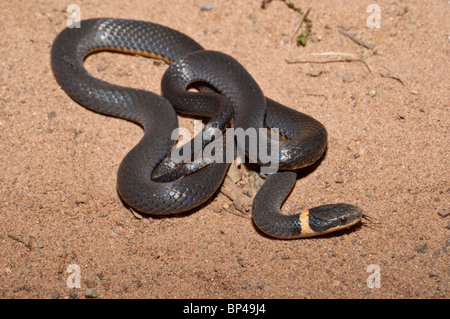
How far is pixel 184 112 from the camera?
20.0ft

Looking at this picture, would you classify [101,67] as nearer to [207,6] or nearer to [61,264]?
[207,6]

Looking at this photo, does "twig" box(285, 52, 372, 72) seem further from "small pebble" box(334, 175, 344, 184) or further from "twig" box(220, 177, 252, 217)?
"twig" box(220, 177, 252, 217)

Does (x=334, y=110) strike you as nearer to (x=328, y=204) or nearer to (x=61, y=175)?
(x=328, y=204)

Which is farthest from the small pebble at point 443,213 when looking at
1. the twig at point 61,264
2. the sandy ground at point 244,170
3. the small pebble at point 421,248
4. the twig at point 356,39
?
the twig at point 61,264

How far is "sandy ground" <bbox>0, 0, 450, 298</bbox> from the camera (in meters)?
4.79

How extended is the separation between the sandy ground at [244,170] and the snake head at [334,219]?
0.80 feet

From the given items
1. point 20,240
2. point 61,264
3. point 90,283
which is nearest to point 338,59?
point 90,283

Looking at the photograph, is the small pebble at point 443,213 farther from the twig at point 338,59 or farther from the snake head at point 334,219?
the twig at point 338,59

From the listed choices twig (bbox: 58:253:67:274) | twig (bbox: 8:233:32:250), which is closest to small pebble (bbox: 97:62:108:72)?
twig (bbox: 8:233:32:250)

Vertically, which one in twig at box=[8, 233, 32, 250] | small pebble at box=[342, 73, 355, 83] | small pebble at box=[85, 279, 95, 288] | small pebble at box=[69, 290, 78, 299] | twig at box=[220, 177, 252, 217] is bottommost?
small pebble at box=[69, 290, 78, 299]

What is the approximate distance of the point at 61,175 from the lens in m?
5.53

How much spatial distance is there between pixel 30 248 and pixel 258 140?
10.3 ft

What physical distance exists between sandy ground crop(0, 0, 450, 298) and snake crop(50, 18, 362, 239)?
27 centimetres
